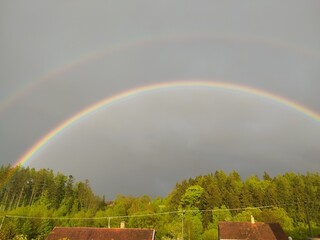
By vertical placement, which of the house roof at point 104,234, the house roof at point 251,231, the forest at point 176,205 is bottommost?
the house roof at point 104,234

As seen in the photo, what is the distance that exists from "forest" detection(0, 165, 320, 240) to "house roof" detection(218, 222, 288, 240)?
10.6m

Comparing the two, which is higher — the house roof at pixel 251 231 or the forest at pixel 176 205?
the forest at pixel 176 205

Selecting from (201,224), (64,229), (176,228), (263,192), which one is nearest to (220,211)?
(201,224)

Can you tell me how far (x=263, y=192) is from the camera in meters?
90.2

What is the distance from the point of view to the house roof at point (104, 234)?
46.9 m

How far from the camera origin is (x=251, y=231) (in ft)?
159

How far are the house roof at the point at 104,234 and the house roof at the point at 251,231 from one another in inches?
481

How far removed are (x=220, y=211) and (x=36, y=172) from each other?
67.4 metres

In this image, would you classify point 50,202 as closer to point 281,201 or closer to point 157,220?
point 157,220

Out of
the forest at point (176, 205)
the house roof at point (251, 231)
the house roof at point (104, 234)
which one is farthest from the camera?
the forest at point (176, 205)

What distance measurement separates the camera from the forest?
2731 inches

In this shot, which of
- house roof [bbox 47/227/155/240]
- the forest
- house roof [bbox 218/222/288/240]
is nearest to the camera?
house roof [bbox 47/227/155/240]

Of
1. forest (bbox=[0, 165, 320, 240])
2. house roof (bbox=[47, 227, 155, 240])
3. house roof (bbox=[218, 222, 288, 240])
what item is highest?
forest (bbox=[0, 165, 320, 240])

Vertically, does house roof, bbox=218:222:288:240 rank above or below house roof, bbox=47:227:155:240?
A: above
